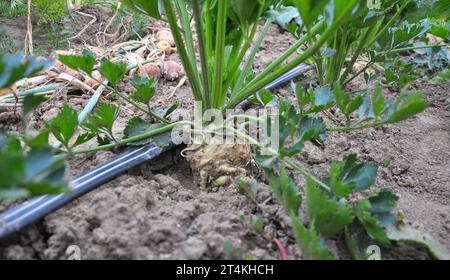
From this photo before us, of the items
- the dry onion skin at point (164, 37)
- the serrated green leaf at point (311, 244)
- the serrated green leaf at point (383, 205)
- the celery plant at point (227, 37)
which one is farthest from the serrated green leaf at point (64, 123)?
the dry onion skin at point (164, 37)

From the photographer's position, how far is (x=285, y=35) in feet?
6.76

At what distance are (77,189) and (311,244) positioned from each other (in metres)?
0.49

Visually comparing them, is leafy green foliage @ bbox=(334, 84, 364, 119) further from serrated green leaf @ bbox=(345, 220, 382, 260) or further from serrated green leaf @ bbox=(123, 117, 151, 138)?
serrated green leaf @ bbox=(123, 117, 151, 138)

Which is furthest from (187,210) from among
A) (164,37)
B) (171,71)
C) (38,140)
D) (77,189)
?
(164,37)

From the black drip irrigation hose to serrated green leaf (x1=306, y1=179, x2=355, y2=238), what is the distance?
41 cm

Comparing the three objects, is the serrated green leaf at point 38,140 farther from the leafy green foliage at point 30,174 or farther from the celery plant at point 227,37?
the celery plant at point 227,37

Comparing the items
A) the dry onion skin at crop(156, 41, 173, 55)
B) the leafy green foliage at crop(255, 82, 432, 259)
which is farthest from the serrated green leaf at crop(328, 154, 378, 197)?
the dry onion skin at crop(156, 41, 173, 55)

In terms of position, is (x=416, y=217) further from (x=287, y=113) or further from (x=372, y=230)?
(x=287, y=113)

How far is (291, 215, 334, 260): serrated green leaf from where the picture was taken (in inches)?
25.8

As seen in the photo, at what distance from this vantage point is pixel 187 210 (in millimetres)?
847

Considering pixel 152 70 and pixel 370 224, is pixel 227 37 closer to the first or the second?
pixel 152 70

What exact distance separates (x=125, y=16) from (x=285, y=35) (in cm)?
79
